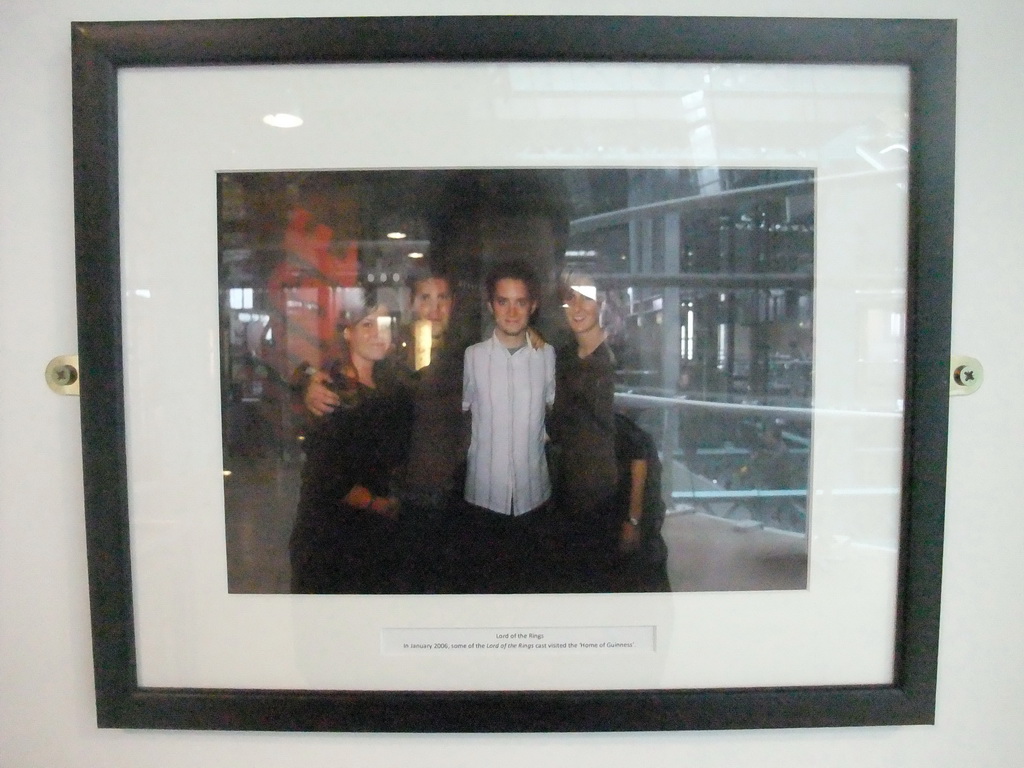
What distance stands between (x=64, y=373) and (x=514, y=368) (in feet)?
1.68

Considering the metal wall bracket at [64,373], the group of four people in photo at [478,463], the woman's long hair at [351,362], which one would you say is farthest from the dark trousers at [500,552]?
the metal wall bracket at [64,373]

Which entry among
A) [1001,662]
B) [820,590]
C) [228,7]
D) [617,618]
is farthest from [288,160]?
[1001,662]

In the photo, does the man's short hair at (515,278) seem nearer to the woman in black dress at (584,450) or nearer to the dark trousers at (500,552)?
the woman in black dress at (584,450)

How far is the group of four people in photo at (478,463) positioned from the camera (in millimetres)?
710

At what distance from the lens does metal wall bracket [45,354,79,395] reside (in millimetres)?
Result: 747

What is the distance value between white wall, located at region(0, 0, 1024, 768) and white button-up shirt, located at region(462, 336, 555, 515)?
30 centimetres

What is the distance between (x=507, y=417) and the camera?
2.34 feet

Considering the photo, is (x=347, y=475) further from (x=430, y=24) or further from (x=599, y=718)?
(x=430, y=24)

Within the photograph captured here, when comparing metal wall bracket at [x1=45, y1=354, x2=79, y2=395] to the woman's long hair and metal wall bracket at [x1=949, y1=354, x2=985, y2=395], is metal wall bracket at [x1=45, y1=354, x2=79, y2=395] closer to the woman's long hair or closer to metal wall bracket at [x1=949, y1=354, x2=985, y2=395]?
the woman's long hair

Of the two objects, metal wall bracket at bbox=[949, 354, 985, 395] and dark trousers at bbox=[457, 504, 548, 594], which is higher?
metal wall bracket at bbox=[949, 354, 985, 395]

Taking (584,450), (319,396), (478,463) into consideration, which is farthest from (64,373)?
(584,450)

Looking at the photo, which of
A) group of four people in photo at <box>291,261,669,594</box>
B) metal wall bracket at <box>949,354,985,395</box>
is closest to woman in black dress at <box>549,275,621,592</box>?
group of four people in photo at <box>291,261,669,594</box>
